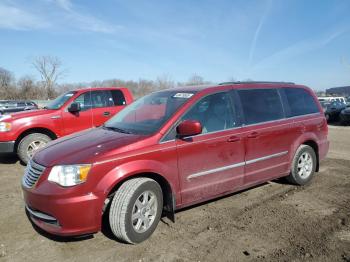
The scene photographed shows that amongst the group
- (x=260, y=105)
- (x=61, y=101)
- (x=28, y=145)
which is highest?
(x=61, y=101)

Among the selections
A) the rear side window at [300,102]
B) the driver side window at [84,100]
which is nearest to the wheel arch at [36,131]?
the driver side window at [84,100]

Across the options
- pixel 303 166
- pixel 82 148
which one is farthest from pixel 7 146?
pixel 303 166

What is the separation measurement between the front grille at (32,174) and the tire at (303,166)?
13.0 ft

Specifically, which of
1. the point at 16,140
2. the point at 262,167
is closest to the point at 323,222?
the point at 262,167

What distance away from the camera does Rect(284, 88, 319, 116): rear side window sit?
5648mm

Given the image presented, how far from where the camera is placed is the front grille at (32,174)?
3.59m

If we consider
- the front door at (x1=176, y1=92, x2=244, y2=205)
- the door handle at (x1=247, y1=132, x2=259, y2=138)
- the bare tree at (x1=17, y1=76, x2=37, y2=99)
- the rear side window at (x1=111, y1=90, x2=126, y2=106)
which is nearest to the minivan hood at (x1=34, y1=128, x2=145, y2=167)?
the front door at (x1=176, y1=92, x2=244, y2=205)

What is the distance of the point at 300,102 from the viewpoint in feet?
19.2

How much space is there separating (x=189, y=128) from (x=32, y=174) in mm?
1839

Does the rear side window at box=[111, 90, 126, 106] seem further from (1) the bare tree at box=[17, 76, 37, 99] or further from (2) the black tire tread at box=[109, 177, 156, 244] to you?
(1) the bare tree at box=[17, 76, 37, 99]

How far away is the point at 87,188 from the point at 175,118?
4.43ft

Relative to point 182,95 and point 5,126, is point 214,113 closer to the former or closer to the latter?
point 182,95

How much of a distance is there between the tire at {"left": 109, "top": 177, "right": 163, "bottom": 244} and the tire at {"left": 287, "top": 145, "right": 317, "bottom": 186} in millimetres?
2795

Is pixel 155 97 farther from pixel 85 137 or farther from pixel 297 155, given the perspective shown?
pixel 297 155
